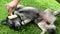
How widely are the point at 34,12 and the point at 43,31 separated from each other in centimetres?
20

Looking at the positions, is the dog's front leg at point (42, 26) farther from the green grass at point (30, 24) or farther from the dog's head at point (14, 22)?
the dog's head at point (14, 22)

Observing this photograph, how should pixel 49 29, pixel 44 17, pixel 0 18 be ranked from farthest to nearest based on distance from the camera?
1. pixel 0 18
2. pixel 44 17
3. pixel 49 29

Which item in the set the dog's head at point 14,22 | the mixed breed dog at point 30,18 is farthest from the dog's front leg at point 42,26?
the dog's head at point 14,22

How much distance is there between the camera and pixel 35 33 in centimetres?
161

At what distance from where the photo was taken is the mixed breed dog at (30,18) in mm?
1617

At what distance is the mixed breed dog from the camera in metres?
1.62

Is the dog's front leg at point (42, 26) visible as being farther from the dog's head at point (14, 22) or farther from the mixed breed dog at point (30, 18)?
the dog's head at point (14, 22)

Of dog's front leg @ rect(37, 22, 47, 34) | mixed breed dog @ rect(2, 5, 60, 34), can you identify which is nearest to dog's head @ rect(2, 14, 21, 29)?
mixed breed dog @ rect(2, 5, 60, 34)

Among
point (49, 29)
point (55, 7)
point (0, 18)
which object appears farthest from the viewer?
point (55, 7)

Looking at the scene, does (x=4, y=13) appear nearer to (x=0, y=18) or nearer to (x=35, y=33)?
(x=0, y=18)

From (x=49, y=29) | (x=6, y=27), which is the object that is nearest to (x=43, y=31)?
(x=49, y=29)

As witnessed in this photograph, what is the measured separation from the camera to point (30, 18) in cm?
168

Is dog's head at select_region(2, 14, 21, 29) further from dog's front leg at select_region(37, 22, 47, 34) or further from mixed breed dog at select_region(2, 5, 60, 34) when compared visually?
→ dog's front leg at select_region(37, 22, 47, 34)

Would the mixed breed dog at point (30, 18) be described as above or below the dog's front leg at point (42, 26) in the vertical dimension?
above
